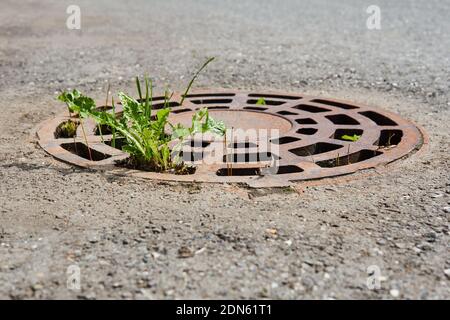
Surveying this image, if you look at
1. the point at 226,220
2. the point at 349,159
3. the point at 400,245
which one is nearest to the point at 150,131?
the point at 226,220

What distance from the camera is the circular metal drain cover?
275cm

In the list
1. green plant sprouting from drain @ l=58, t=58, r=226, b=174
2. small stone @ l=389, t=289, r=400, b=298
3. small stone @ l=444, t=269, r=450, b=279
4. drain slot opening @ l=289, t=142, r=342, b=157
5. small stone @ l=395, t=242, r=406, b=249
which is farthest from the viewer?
drain slot opening @ l=289, t=142, r=342, b=157

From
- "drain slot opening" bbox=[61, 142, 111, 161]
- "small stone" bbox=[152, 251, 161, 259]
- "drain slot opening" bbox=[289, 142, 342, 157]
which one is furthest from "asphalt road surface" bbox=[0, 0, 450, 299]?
"drain slot opening" bbox=[289, 142, 342, 157]

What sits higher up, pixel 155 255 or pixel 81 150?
pixel 81 150

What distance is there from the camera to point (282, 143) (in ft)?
10.3

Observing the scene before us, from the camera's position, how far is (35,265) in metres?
2.00

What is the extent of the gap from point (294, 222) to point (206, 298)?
0.58 metres

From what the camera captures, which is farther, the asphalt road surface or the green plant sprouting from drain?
the green plant sprouting from drain

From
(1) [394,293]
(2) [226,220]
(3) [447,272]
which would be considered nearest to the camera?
(1) [394,293]

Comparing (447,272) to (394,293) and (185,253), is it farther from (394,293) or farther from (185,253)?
(185,253)

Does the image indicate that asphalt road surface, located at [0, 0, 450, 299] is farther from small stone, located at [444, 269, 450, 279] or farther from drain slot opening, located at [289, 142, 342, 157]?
drain slot opening, located at [289, 142, 342, 157]

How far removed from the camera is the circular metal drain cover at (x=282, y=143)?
2752 millimetres
